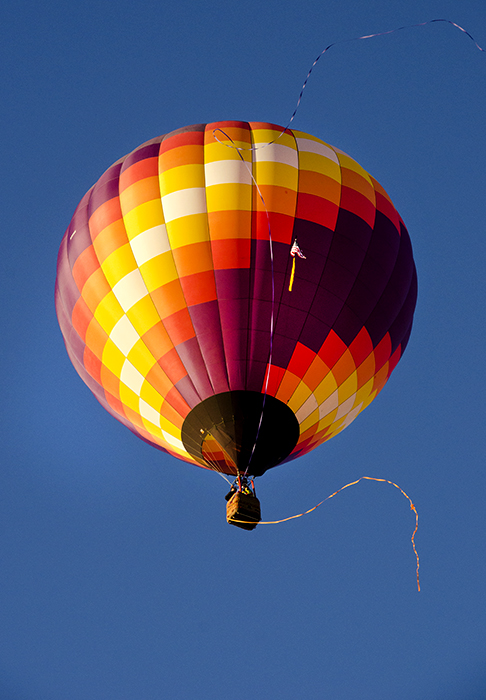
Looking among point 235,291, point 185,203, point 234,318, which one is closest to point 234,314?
point 234,318

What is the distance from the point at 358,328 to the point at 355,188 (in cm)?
177

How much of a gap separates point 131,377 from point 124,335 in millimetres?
511

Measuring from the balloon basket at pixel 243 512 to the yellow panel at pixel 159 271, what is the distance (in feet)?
8.22

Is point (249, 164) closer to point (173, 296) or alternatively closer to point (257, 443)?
point (173, 296)

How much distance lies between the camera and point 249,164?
8.80 metres

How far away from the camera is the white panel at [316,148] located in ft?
30.3

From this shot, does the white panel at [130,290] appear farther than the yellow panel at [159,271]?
Yes

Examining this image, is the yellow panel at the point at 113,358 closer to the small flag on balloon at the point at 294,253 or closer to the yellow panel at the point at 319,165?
the small flag on balloon at the point at 294,253

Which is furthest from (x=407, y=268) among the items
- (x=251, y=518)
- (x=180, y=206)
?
(x=251, y=518)

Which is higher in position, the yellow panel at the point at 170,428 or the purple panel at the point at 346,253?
the purple panel at the point at 346,253

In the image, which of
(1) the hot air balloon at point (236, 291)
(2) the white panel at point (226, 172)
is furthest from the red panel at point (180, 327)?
(2) the white panel at point (226, 172)

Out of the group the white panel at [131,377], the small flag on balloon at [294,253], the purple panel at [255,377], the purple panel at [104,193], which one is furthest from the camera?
Answer: the purple panel at [104,193]

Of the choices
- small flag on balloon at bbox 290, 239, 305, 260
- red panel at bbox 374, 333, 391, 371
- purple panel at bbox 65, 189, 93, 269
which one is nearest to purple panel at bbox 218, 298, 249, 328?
small flag on balloon at bbox 290, 239, 305, 260

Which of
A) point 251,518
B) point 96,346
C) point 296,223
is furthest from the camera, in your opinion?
point 96,346
